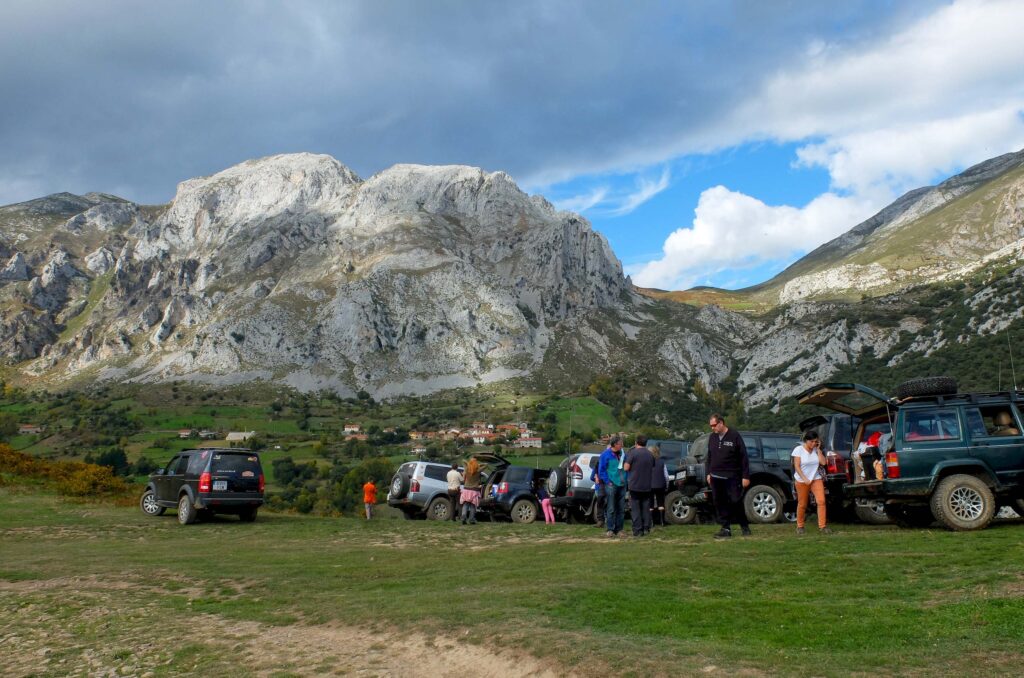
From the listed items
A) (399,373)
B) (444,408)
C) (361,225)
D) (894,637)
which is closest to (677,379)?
(444,408)

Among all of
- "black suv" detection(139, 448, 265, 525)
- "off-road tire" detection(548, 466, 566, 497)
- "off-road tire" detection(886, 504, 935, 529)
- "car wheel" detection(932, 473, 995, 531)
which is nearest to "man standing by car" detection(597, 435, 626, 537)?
"off-road tire" detection(548, 466, 566, 497)

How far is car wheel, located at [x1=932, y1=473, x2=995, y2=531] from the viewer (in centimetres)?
1159

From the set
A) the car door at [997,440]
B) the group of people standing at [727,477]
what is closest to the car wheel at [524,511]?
the group of people standing at [727,477]

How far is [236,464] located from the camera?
66.1ft

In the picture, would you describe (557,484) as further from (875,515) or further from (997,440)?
(997,440)

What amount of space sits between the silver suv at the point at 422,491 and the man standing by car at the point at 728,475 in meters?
10.8

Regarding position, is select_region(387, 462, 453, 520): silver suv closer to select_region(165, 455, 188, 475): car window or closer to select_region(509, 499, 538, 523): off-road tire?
select_region(509, 499, 538, 523): off-road tire

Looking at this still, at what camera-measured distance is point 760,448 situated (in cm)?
1688

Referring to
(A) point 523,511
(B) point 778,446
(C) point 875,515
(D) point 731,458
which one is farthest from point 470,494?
(C) point 875,515

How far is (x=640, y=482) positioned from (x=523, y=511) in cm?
748

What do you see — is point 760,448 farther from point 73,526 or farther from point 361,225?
point 361,225

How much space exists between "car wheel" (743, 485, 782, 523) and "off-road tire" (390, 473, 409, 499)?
1159cm

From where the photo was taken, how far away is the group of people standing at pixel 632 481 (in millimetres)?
13977

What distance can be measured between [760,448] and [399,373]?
455 ft
